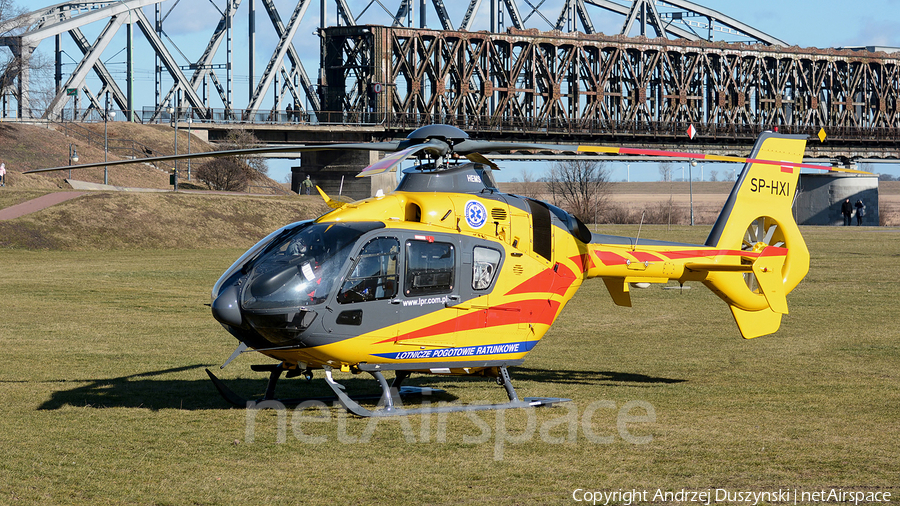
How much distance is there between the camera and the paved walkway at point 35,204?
43.1 m

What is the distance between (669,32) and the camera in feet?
528

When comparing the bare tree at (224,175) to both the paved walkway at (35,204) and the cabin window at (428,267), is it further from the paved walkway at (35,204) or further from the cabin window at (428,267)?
the cabin window at (428,267)

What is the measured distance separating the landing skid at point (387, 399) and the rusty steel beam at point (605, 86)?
70.0m

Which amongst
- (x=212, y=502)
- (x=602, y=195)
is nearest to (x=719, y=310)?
(x=212, y=502)

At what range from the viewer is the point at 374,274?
1102 cm

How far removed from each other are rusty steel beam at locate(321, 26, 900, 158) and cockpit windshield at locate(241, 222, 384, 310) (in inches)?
2797

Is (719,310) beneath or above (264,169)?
beneath

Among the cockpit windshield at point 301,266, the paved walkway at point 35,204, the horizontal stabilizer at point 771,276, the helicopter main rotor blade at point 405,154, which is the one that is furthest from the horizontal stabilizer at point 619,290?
the paved walkway at point 35,204

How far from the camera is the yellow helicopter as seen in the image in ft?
34.8

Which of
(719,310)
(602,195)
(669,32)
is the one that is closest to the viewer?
(719,310)

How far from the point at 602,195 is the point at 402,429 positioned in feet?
325

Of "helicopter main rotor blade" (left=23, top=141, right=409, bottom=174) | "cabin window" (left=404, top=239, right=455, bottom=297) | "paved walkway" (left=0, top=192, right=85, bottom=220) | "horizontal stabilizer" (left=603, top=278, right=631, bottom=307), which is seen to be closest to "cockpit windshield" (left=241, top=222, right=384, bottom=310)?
"cabin window" (left=404, top=239, right=455, bottom=297)

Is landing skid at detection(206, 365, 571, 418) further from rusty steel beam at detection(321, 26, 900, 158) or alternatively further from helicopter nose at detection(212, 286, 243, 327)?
rusty steel beam at detection(321, 26, 900, 158)

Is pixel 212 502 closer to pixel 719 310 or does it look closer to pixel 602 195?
pixel 719 310
